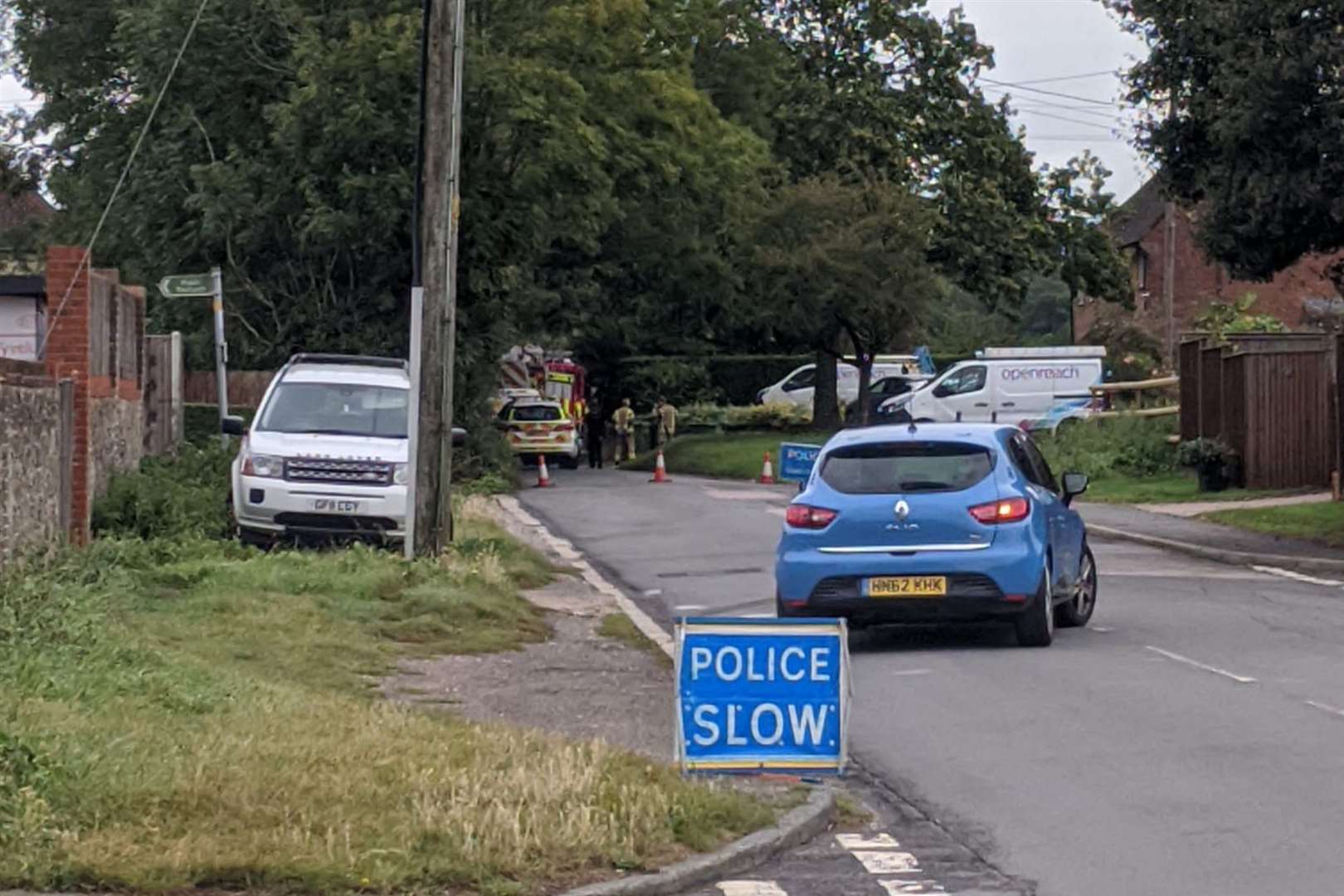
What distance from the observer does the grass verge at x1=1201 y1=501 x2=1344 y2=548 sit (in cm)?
2534

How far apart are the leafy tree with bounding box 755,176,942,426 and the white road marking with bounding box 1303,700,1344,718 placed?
112ft

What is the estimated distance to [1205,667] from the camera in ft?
47.3

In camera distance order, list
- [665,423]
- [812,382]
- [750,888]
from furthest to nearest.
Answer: [812,382], [665,423], [750,888]

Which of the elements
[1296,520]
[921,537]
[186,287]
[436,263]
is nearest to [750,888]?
[921,537]

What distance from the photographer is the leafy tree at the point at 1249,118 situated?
21859 millimetres

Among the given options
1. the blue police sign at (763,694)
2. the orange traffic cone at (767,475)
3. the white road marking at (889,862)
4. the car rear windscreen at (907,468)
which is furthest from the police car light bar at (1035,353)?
the white road marking at (889,862)

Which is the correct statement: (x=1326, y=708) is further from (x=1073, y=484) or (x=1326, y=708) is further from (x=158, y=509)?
(x=158, y=509)

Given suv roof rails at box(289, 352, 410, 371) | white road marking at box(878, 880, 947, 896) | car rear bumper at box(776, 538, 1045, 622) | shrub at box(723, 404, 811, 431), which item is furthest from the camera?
shrub at box(723, 404, 811, 431)

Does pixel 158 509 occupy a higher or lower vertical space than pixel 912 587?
higher

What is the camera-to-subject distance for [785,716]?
32.7ft

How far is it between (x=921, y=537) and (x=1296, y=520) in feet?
43.1

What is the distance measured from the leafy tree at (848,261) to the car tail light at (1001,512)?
104ft

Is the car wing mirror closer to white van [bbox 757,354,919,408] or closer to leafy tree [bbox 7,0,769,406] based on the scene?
leafy tree [bbox 7,0,769,406]

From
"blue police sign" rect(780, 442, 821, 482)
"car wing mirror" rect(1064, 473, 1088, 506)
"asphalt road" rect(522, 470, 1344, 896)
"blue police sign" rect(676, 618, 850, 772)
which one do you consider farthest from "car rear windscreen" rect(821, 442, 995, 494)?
"blue police sign" rect(780, 442, 821, 482)
